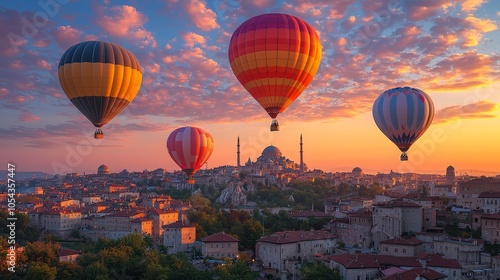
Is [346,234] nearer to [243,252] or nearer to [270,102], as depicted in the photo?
[243,252]

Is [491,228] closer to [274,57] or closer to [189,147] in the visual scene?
[274,57]

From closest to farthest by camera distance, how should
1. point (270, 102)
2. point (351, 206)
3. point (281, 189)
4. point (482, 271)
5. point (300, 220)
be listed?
1. point (270, 102)
2. point (482, 271)
3. point (300, 220)
4. point (351, 206)
5. point (281, 189)

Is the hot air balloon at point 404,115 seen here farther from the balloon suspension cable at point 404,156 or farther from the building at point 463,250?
the building at point 463,250

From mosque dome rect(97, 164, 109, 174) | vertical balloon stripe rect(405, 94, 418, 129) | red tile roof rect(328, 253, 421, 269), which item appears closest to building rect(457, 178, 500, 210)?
vertical balloon stripe rect(405, 94, 418, 129)

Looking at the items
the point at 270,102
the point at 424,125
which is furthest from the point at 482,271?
the point at 270,102

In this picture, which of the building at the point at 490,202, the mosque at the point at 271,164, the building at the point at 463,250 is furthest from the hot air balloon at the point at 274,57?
the mosque at the point at 271,164

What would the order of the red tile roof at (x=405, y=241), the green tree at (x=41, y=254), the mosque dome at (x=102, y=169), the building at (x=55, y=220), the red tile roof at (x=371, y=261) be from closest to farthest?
1. the red tile roof at (x=371, y=261)
2. the red tile roof at (x=405, y=241)
3. the green tree at (x=41, y=254)
4. the building at (x=55, y=220)
5. the mosque dome at (x=102, y=169)

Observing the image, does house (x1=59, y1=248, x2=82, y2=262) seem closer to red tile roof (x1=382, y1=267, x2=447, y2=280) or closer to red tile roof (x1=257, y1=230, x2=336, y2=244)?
red tile roof (x1=257, y1=230, x2=336, y2=244)
